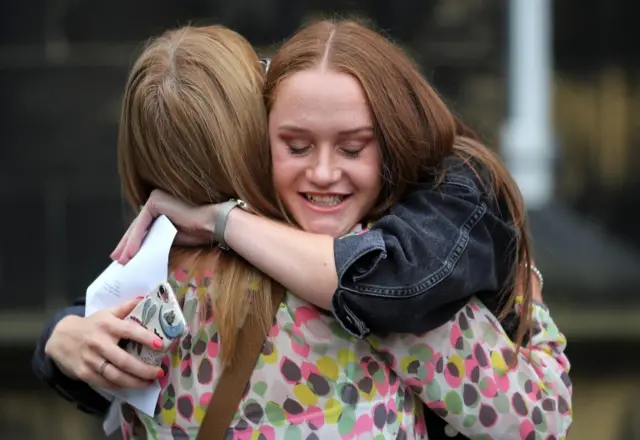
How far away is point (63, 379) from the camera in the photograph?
238cm

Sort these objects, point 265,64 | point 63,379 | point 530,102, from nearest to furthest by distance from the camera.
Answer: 1. point 265,64
2. point 63,379
3. point 530,102

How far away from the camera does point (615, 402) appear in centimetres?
583

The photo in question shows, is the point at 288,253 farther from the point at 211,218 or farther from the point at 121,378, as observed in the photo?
the point at 121,378

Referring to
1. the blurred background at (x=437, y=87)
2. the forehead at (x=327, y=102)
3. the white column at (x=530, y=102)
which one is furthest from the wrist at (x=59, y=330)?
the white column at (x=530, y=102)

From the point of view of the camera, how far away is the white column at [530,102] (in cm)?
616

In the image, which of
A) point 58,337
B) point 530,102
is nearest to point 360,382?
point 58,337

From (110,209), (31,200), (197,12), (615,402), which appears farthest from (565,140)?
(31,200)

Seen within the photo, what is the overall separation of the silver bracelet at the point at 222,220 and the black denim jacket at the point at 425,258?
21cm

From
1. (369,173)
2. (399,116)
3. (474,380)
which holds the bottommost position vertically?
(474,380)

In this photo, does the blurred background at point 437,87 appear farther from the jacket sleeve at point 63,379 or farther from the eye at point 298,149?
the eye at point 298,149

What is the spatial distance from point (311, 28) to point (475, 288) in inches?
22.6

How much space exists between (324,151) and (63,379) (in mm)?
760

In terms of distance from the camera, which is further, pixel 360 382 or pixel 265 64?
pixel 265 64

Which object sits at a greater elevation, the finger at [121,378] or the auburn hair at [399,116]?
the auburn hair at [399,116]
